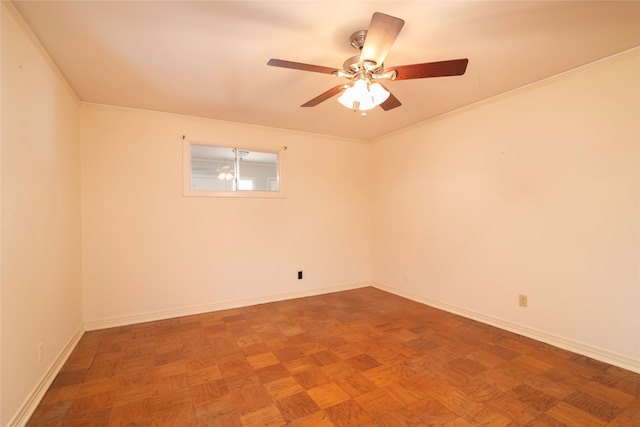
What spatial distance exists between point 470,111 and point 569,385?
2664 millimetres

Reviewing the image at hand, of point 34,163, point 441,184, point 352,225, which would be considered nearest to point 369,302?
point 352,225

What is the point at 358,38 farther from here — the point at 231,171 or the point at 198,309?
the point at 198,309

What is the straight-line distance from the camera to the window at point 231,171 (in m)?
3.57

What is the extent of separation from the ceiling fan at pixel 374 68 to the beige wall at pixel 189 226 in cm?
204

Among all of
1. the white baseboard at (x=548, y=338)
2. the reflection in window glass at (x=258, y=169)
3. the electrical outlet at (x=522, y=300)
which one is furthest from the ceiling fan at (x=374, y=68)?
the white baseboard at (x=548, y=338)

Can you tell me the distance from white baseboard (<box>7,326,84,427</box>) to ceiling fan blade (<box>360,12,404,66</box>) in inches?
111

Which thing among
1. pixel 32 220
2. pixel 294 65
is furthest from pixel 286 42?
pixel 32 220

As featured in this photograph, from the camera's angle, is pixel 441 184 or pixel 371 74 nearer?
pixel 371 74

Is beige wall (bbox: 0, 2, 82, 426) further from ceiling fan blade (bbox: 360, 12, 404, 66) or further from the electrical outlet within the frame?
the electrical outlet

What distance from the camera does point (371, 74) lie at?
76.0 inches

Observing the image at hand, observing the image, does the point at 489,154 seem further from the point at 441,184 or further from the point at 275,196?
the point at 275,196

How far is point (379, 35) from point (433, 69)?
45 centimetres

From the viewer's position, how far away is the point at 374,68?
1.83m

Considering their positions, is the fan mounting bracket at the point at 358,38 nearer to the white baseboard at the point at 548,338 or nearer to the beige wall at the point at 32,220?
the beige wall at the point at 32,220
